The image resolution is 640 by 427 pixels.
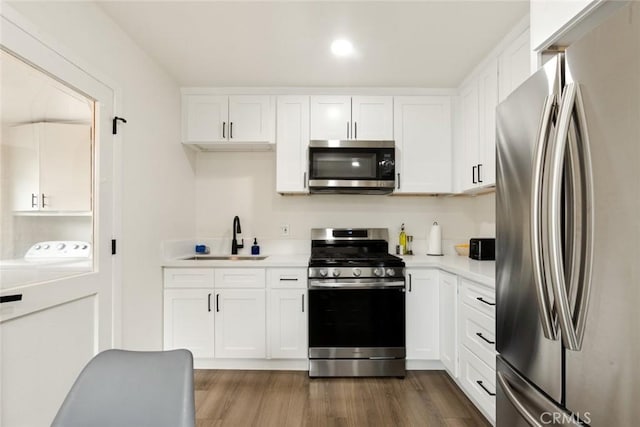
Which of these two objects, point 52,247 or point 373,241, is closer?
point 52,247

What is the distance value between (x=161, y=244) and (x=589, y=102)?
103 inches

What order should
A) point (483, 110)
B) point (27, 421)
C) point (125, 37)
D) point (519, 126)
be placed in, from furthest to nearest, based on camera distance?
point (483, 110) → point (125, 37) → point (27, 421) → point (519, 126)

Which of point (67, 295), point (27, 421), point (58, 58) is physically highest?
point (58, 58)

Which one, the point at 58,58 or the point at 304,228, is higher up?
the point at 58,58

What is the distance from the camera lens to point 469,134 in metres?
2.58

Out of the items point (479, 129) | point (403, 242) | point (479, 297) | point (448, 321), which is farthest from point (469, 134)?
point (448, 321)

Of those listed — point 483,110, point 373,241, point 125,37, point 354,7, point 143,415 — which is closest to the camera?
point 143,415

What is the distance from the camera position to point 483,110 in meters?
2.36

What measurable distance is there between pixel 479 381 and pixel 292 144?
87.2 inches

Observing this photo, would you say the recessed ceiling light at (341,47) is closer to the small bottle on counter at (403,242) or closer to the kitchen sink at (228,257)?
the small bottle on counter at (403,242)

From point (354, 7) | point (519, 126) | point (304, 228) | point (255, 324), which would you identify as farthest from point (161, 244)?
point (519, 126)

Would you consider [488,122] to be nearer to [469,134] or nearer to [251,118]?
[469,134]

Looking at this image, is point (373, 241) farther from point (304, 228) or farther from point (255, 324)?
point (255, 324)

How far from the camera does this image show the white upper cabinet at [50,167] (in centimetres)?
134
